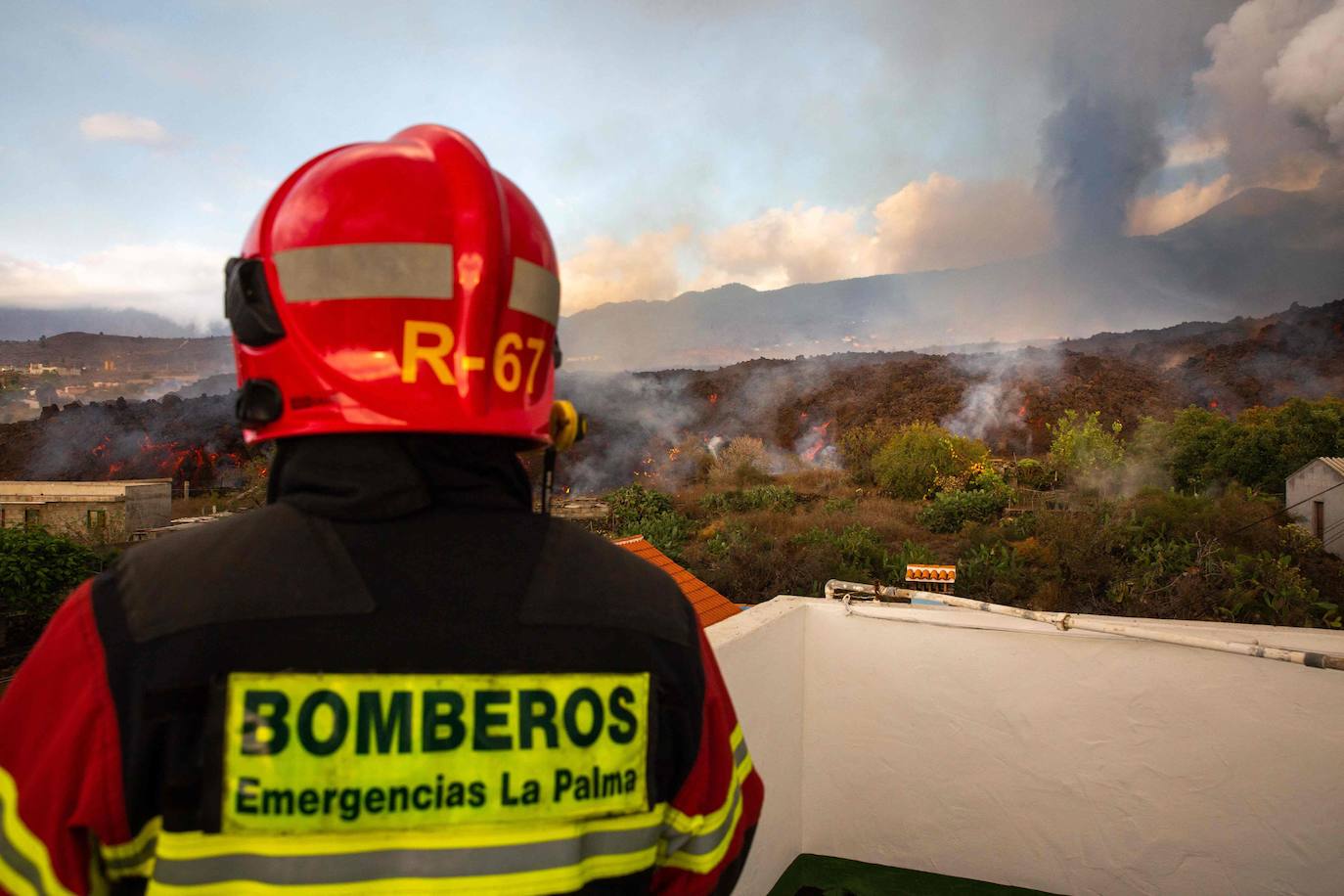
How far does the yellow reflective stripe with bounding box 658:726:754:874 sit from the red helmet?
0.56 m

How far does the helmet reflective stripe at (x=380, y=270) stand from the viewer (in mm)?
995

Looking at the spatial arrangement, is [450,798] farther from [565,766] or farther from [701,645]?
[701,645]

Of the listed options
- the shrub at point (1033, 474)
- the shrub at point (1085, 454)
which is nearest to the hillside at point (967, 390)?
the shrub at point (1085, 454)

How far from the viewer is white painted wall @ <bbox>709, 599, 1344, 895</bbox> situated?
3.13 metres

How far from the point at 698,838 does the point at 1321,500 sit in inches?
699

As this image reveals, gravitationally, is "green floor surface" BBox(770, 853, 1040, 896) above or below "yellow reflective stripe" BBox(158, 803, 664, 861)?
below

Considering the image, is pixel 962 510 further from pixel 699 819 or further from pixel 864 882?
pixel 699 819

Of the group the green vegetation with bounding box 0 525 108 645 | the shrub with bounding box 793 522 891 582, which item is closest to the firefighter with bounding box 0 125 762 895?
the shrub with bounding box 793 522 891 582

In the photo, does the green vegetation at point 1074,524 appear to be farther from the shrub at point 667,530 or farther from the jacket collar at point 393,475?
the jacket collar at point 393,475

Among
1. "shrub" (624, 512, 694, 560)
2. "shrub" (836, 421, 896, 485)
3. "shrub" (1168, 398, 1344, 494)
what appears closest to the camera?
"shrub" (624, 512, 694, 560)

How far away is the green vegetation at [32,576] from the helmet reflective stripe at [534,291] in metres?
14.3

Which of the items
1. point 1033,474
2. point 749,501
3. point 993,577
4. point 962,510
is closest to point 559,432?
point 993,577

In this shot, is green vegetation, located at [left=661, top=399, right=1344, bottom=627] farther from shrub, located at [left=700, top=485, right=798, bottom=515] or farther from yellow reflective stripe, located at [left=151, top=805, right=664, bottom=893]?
yellow reflective stripe, located at [left=151, top=805, right=664, bottom=893]

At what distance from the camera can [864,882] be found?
12.4 ft
